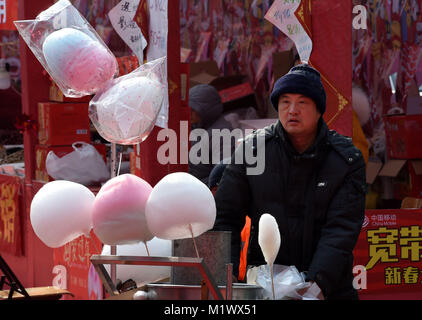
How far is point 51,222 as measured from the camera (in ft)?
8.23

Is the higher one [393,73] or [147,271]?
[393,73]

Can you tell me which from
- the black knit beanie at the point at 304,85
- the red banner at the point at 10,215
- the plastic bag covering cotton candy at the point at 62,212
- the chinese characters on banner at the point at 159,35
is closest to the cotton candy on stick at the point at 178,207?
the plastic bag covering cotton candy at the point at 62,212

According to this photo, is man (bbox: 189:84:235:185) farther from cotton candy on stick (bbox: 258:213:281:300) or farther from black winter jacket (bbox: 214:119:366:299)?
cotton candy on stick (bbox: 258:213:281:300)

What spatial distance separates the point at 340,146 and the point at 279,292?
717mm

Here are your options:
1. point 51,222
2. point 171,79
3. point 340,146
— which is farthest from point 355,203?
point 171,79

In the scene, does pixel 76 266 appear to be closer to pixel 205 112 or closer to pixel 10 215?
pixel 10 215

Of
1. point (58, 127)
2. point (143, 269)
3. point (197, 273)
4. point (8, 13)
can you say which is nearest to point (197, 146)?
point (58, 127)

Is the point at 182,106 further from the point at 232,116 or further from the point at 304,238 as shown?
the point at 304,238

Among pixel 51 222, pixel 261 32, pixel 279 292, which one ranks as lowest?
pixel 279 292

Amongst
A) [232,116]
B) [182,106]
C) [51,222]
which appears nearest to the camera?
[51,222]

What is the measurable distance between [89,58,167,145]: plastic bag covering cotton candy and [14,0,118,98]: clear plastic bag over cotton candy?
0.25 ft

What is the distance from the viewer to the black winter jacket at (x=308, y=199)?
2939 millimetres

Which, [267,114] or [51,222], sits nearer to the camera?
[51,222]

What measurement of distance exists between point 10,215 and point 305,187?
4625 mm
